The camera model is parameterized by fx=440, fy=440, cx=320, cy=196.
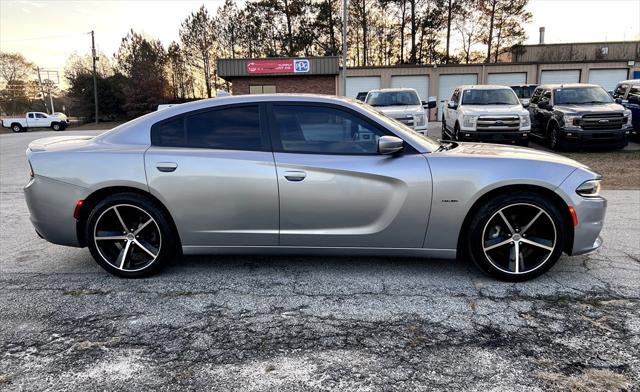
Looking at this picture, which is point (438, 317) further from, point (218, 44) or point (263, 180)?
point (218, 44)

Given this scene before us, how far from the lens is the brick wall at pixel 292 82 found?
97.1 ft

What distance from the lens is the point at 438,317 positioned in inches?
120

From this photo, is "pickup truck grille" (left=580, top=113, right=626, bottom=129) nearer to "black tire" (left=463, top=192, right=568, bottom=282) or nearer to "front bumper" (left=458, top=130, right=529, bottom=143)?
"front bumper" (left=458, top=130, right=529, bottom=143)

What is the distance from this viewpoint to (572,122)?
11.9 meters

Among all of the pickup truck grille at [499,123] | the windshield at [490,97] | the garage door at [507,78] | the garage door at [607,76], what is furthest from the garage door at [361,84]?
the pickup truck grille at [499,123]

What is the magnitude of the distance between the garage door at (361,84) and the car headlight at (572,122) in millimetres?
18793

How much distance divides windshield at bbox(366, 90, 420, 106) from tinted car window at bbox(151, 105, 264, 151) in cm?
955

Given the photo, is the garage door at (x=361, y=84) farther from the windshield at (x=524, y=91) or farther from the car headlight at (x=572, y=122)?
the car headlight at (x=572, y=122)

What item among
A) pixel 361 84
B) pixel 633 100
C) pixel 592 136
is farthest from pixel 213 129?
pixel 361 84

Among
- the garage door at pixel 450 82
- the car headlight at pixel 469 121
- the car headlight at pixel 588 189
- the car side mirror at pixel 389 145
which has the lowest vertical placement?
the car headlight at pixel 588 189

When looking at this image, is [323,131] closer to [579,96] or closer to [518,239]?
[518,239]

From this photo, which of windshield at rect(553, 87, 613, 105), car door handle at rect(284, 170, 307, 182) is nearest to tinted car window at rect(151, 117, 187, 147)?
car door handle at rect(284, 170, 307, 182)

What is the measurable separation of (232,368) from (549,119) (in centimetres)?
1305

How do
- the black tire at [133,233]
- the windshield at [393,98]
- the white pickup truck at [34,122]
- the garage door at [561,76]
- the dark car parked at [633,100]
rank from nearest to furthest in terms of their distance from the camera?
1. the black tire at [133,233]
2. the windshield at [393,98]
3. the dark car parked at [633,100]
4. the garage door at [561,76]
5. the white pickup truck at [34,122]
